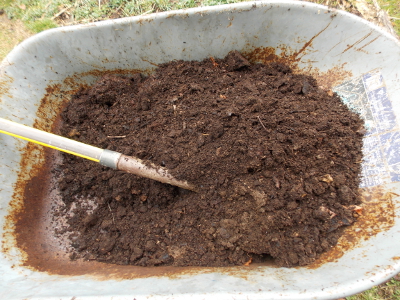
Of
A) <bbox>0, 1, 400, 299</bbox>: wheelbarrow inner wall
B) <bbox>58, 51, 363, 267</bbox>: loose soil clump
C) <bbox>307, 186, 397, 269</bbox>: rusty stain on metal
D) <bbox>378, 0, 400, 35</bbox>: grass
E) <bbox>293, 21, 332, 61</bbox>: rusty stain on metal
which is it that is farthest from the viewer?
<bbox>378, 0, 400, 35</bbox>: grass

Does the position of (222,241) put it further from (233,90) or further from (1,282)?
(1,282)

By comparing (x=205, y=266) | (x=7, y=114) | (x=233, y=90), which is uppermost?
(x=233, y=90)

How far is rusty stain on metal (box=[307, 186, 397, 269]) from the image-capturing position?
1.12 metres

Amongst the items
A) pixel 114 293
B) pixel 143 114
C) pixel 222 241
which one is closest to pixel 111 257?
pixel 114 293

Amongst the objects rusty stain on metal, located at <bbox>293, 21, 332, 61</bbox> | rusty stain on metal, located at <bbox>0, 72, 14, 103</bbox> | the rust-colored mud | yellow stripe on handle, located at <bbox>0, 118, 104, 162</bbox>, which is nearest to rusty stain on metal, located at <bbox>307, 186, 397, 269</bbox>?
the rust-colored mud

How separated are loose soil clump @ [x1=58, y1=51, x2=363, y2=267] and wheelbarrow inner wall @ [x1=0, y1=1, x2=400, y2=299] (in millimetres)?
107

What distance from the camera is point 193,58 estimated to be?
160 centimetres

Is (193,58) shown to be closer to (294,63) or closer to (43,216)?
(294,63)

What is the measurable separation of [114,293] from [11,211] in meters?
0.85

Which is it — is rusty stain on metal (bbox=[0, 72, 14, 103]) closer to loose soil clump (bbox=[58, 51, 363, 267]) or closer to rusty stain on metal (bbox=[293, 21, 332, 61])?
loose soil clump (bbox=[58, 51, 363, 267])

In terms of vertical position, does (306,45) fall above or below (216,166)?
above

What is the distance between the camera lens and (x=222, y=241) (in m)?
1.26

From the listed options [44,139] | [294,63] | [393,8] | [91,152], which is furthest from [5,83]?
[393,8]

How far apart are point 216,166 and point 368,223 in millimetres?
850
